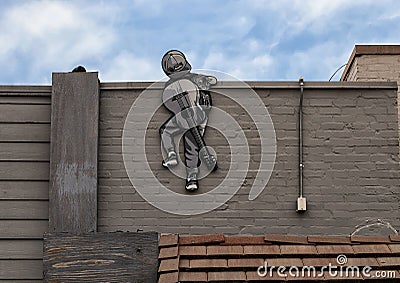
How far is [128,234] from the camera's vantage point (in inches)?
254

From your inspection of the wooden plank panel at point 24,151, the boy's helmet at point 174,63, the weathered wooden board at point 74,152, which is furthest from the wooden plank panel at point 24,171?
the boy's helmet at point 174,63

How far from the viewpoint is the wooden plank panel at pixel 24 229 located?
7172 mm

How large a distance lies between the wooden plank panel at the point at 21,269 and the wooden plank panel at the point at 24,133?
1113 millimetres

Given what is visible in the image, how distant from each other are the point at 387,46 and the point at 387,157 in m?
1.91

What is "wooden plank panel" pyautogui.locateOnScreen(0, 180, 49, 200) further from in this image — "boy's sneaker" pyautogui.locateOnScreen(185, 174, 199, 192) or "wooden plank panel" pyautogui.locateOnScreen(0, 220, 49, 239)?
"boy's sneaker" pyautogui.locateOnScreen(185, 174, 199, 192)

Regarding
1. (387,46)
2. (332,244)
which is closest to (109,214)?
(332,244)

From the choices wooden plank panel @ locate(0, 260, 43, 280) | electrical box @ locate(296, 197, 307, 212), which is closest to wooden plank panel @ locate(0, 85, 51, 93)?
wooden plank panel @ locate(0, 260, 43, 280)

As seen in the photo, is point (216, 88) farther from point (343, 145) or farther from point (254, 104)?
point (343, 145)

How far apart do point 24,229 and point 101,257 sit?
1.13 metres

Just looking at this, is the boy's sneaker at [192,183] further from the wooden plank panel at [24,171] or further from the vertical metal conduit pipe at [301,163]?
the wooden plank panel at [24,171]

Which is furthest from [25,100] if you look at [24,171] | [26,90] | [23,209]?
[23,209]

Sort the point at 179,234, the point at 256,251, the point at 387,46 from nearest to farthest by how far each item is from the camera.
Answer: the point at 256,251 → the point at 179,234 → the point at 387,46

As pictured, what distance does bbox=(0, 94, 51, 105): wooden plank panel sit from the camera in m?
7.45

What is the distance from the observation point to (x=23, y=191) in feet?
23.8
